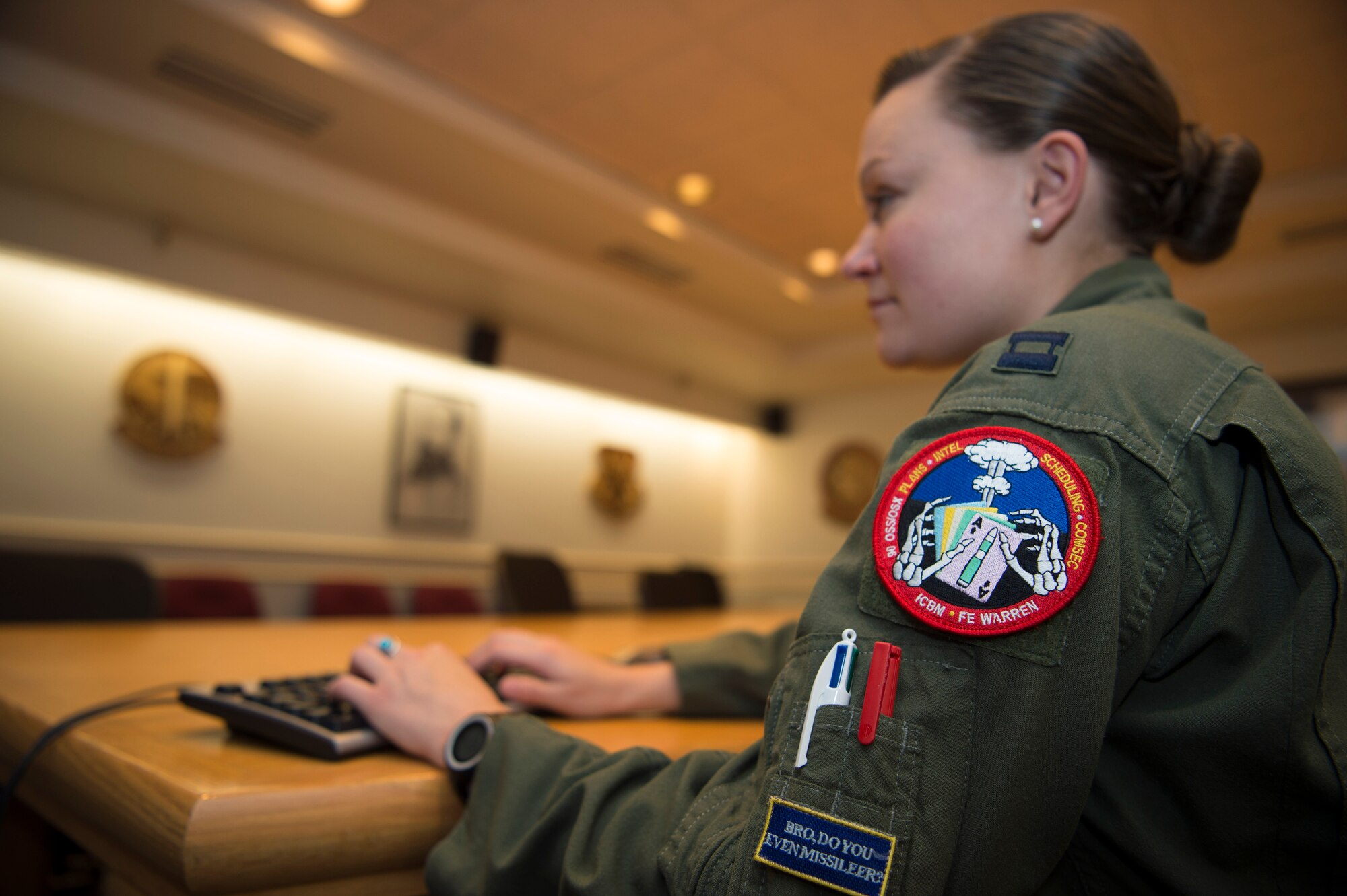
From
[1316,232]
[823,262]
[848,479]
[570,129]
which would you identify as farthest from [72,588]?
[848,479]

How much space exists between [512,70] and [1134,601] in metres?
3.20

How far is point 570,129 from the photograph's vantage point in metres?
3.48

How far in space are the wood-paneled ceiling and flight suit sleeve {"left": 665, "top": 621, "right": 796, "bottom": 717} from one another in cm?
189

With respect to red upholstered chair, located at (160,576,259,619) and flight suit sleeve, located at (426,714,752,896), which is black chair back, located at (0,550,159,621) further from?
red upholstered chair, located at (160,576,259,619)

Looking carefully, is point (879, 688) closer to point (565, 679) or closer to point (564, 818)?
point (564, 818)

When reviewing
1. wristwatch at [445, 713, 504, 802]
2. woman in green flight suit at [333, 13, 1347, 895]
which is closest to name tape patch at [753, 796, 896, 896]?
woman in green flight suit at [333, 13, 1347, 895]

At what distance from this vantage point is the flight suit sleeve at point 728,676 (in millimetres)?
922

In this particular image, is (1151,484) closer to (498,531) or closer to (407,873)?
(407,873)

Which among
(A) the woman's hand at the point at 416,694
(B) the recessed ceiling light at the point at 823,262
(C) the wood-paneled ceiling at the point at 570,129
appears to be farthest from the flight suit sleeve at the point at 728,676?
(B) the recessed ceiling light at the point at 823,262

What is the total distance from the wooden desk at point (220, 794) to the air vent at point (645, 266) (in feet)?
12.3

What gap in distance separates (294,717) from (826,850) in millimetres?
460

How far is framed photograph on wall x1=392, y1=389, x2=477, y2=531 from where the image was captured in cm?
490

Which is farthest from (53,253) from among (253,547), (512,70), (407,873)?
(407,873)

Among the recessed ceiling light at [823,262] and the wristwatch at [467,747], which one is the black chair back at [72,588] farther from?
the recessed ceiling light at [823,262]
